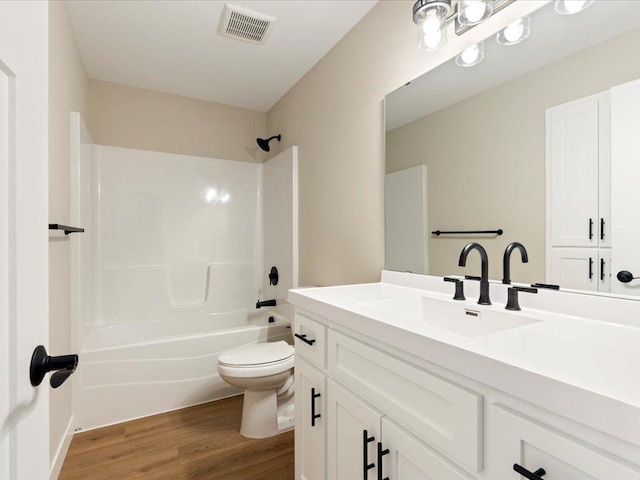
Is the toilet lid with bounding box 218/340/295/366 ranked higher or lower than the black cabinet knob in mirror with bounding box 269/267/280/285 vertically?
lower

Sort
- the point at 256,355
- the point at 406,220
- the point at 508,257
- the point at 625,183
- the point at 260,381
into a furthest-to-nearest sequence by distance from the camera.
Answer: the point at 256,355, the point at 260,381, the point at 406,220, the point at 508,257, the point at 625,183

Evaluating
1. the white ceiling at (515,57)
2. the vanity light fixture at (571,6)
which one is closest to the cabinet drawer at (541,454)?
the white ceiling at (515,57)

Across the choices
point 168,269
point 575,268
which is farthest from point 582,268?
point 168,269

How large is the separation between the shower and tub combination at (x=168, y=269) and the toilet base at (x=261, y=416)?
22.9 inches

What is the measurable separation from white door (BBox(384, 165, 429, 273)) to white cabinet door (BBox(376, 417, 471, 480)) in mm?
838

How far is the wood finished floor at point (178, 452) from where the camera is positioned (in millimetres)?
1745

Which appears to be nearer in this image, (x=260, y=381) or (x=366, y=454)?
(x=366, y=454)

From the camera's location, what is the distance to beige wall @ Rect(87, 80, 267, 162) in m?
2.85

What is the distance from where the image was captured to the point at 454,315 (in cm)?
128

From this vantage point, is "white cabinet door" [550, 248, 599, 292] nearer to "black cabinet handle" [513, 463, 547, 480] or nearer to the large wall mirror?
the large wall mirror

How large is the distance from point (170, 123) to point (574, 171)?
3.08m

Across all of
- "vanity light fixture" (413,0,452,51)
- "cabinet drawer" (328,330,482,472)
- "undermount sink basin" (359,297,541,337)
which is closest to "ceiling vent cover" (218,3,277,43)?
"vanity light fixture" (413,0,452,51)

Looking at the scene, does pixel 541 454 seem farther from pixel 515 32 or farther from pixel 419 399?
pixel 515 32

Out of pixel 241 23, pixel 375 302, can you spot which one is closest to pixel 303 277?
pixel 375 302
